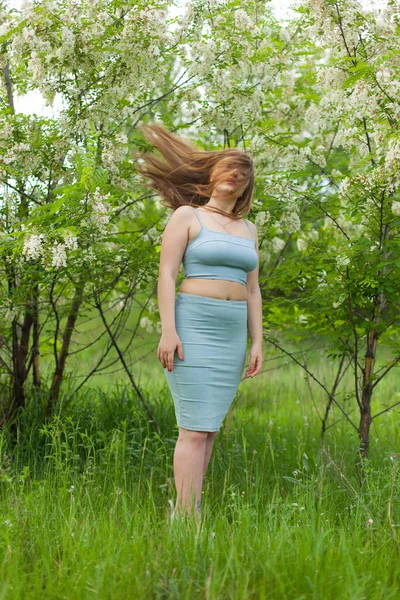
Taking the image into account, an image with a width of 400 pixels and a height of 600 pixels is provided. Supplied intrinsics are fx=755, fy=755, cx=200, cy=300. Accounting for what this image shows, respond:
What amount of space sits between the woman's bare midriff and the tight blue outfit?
0.9 inches

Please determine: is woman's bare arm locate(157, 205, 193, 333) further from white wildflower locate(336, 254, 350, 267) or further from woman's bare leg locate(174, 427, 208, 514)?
white wildflower locate(336, 254, 350, 267)

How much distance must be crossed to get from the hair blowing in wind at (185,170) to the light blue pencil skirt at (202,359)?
54 cm

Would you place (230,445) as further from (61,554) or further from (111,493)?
(61,554)

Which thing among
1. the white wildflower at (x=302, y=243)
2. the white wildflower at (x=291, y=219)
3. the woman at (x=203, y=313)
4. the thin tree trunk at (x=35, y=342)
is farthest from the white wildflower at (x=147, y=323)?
the woman at (x=203, y=313)

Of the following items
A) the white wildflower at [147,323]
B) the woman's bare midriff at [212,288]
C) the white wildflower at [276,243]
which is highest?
the white wildflower at [276,243]

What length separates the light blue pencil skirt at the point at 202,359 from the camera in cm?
360

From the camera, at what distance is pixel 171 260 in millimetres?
3623

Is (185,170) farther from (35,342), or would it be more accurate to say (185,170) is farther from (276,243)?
(35,342)

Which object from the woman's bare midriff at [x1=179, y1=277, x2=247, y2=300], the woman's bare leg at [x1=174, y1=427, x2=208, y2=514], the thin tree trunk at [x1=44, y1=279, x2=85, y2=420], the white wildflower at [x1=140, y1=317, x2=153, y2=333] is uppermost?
the woman's bare midriff at [x1=179, y1=277, x2=247, y2=300]

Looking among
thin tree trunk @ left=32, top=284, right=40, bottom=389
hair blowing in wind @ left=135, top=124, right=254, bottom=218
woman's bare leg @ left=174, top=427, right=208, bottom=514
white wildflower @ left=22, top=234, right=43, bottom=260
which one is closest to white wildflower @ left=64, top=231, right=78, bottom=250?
white wildflower @ left=22, top=234, right=43, bottom=260

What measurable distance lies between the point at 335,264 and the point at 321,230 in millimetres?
1091

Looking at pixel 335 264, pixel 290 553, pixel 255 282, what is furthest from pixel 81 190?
pixel 290 553

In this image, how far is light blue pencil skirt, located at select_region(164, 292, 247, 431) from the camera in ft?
11.8

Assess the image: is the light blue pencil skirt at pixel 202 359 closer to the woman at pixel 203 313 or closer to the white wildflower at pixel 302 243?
the woman at pixel 203 313
